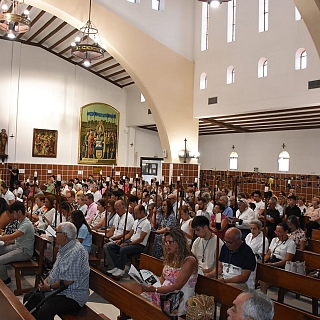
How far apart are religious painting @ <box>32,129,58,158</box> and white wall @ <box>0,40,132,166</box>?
170mm

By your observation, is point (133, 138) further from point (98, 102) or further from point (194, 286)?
point (194, 286)

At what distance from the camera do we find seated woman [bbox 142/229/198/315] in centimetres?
377

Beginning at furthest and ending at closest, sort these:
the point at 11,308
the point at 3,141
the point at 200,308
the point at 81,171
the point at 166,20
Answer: the point at 81,171
the point at 3,141
the point at 166,20
the point at 200,308
the point at 11,308

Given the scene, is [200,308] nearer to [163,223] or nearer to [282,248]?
[282,248]

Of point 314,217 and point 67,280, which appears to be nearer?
point 67,280

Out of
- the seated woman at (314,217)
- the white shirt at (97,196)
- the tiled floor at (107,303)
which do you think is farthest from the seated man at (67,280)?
the white shirt at (97,196)

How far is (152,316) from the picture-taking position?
312cm

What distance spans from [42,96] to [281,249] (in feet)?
47.1

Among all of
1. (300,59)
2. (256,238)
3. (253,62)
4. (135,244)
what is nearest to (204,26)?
(253,62)

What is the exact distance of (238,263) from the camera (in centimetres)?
428

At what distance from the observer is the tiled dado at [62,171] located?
17.0 m

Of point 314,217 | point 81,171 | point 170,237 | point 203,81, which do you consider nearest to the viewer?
point 170,237

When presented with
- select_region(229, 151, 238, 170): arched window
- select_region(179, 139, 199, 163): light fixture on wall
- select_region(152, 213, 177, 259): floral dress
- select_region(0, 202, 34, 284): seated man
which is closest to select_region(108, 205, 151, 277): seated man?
select_region(152, 213, 177, 259): floral dress

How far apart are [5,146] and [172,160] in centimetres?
724
